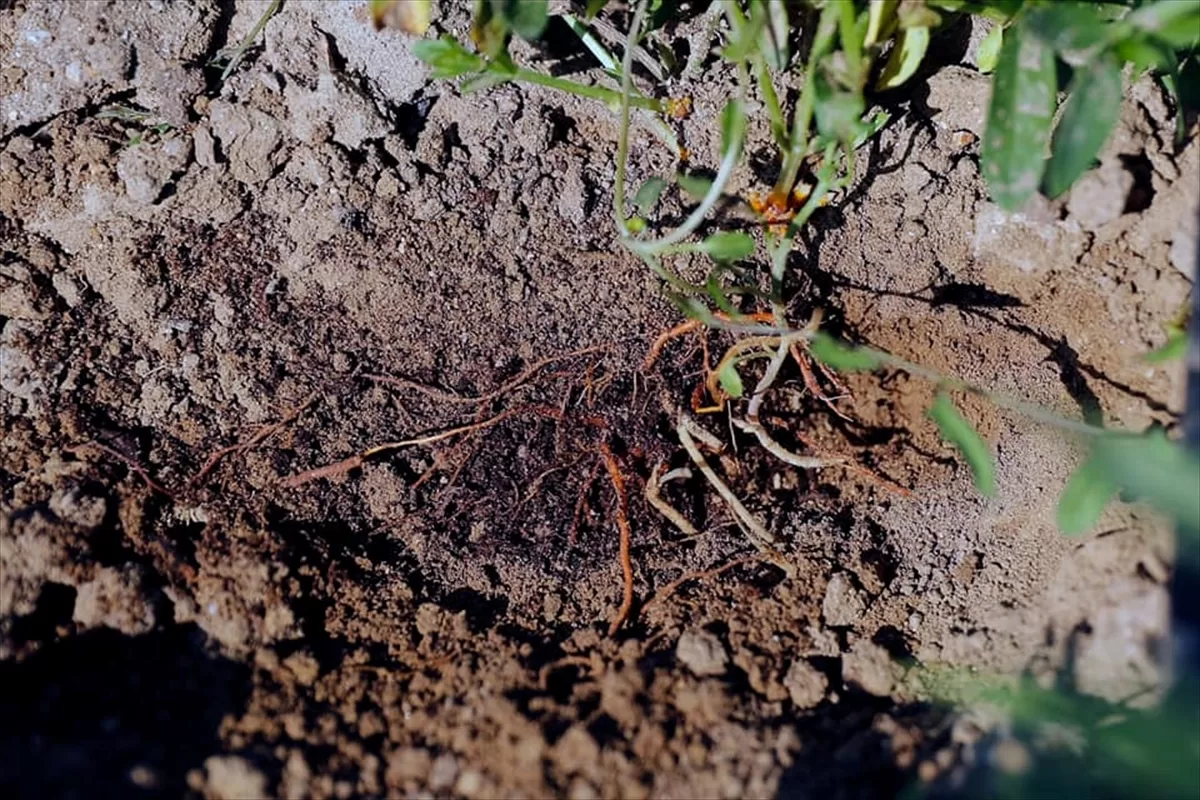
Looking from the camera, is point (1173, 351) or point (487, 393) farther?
point (487, 393)

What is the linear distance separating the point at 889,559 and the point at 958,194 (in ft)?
1.92

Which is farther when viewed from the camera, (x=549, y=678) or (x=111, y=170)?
(x=111, y=170)

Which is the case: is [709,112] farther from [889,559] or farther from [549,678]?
[549,678]

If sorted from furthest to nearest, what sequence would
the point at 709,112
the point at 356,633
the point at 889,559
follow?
the point at 709,112
the point at 889,559
the point at 356,633

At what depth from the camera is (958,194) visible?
1574 millimetres

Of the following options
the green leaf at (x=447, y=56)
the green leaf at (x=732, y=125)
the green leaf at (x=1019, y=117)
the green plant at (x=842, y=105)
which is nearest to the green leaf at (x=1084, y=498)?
the green plant at (x=842, y=105)

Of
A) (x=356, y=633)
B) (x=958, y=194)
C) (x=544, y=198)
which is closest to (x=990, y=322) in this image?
(x=958, y=194)

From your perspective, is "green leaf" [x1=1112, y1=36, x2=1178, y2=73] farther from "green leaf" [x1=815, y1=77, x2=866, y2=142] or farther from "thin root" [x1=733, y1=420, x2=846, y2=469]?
"thin root" [x1=733, y1=420, x2=846, y2=469]

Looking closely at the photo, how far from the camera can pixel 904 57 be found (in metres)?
1.43

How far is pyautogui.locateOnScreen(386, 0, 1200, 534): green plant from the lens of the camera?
118 cm

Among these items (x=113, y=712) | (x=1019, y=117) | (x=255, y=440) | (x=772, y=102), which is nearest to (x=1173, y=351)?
(x=1019, y=117)

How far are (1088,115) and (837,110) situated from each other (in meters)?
0.29

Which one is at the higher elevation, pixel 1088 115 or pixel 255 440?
pixel 1088 115

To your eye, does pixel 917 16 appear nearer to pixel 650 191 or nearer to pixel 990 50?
pixel 990 50
